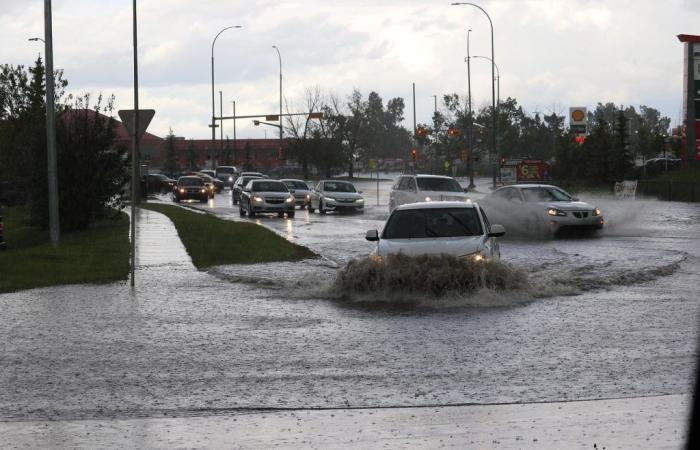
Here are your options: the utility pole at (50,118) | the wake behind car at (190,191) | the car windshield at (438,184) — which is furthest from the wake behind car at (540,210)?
the wake behind car at (190,191)

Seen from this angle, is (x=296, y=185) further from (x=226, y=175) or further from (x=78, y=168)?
(x=226, y=175)

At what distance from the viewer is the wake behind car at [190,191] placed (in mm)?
65062

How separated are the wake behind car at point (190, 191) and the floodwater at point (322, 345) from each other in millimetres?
44476

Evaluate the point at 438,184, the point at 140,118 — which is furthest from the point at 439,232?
the point at 438,184

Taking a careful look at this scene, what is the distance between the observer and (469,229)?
17.2 metres

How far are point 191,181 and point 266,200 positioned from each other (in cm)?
2100

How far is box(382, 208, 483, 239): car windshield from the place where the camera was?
674 inches

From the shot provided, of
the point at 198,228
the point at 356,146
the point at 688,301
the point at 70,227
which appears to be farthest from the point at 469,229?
the point at 356,146

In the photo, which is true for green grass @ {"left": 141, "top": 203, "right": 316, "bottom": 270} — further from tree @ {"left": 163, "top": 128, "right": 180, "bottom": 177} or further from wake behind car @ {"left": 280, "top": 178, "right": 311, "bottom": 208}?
tree @ {"left": 163, "top": 128, "right": 180, "bottom": 177}

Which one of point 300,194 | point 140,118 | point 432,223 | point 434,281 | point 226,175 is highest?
point 140,118

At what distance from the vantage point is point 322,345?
12062 millimetres

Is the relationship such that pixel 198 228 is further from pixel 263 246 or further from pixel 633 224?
pixel 633 224

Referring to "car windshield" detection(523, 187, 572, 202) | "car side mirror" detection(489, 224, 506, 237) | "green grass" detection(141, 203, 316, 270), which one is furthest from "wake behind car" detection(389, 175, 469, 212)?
"car side mirror" detection(489, 224, 506, 237)

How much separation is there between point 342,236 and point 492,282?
16.3 meters
